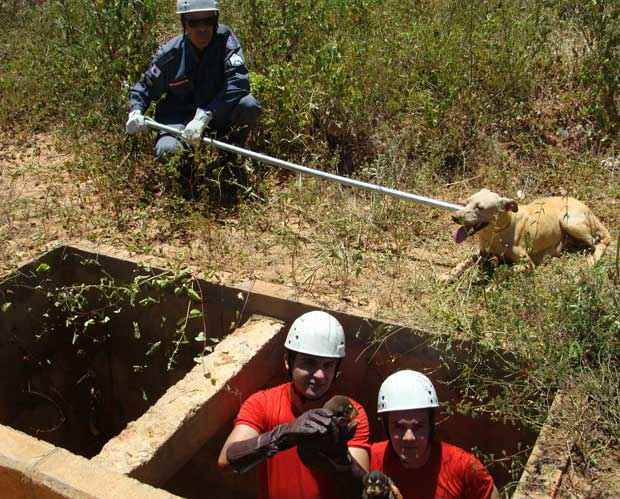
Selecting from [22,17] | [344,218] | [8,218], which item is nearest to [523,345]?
[344,218]

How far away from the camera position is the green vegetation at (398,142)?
11.4 feet

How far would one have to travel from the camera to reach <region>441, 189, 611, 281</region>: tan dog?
149 inches

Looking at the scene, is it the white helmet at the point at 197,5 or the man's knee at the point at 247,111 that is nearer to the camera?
the white helmet at the point at 197,5

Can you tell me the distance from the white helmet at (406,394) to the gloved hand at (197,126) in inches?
98.5

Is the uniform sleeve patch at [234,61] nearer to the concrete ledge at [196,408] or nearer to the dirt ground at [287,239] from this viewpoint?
the dirt ground at [287,239]

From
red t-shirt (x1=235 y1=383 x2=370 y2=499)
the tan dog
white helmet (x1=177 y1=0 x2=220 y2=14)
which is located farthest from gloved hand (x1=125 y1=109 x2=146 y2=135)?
red t-shirt (x1=235 y1=383 x2=370 y2=499)

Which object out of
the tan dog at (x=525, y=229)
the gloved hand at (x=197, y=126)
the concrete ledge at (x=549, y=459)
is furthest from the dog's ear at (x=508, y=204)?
the gloved hand at (x=197, y=126)

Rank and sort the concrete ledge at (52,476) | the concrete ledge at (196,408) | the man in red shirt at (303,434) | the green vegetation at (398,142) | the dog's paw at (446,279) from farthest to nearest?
the dog's paw at (446,279) < the green vegetation at (398,142) < the concrete ledge at (196,408) < the man in red shirt at (303,434) < the concrete ledge at (52,476)

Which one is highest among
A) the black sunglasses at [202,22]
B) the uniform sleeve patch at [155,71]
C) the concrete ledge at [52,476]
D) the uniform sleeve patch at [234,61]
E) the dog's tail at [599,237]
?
the black sunglasses at [202,22]

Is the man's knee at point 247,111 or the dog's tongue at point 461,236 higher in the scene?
the man's knee at point 247,111

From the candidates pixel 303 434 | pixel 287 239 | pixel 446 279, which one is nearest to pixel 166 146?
pixel 287 239

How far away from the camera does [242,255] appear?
4.41 m

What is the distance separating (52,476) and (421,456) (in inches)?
56.0

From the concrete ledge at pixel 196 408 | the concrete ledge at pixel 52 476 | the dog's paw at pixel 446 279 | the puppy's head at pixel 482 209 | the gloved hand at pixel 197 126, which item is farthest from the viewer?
the gloved hand at pixel 197 126
